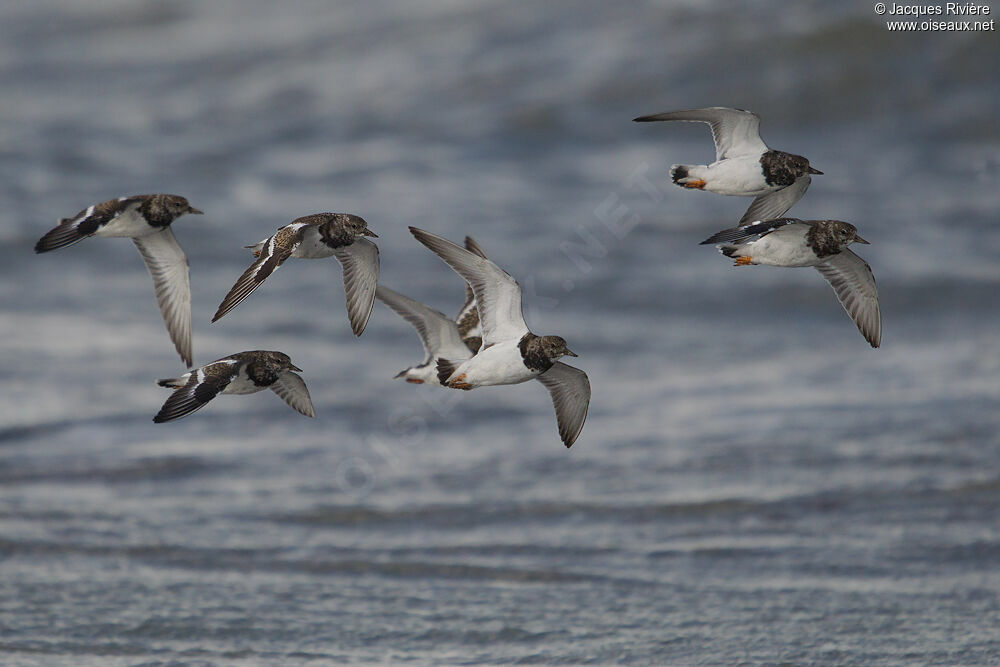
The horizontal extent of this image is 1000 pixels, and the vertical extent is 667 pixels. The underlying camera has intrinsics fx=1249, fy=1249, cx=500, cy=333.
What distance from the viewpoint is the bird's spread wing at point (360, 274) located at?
5070 millimetres

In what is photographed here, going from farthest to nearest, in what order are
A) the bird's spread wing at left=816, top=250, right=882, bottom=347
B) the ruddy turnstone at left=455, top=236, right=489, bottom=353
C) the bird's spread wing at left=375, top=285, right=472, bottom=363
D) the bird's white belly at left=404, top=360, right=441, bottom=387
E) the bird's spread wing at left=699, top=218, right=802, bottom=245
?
the ruddy turnstone at left=455, top=236, right=489, bottom=353 → the bird's spread wing at left=375, top=285, right=472, bottom=363 → the bird's white belly at left=404, top=360, right=441, bottom=387 → the bird's spread wing at left=816, top=250, right=882, bottom=347 → the bird's spread wing at left=699, top=218, right=802, bottom=245

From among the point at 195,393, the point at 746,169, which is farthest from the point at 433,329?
the point at 195,393

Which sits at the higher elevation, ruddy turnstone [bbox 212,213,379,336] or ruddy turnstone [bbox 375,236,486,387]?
ruddy turnstone [bbox 212,213,379,336]

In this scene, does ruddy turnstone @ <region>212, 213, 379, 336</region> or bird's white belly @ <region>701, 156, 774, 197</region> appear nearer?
ruddy turnstone @ <region>212, 213, 379, 336</region>

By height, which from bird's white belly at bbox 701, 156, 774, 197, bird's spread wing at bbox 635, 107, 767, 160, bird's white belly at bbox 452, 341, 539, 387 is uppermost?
bird's spread wing at bbox 635, 107, 767, 160

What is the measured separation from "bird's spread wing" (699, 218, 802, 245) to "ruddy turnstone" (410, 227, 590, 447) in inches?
29.1

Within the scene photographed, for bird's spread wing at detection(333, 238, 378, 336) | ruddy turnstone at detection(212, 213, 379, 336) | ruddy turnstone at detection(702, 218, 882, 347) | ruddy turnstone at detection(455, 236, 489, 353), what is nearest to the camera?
ruddy turnstone at detection(212, 213, 379, 336)

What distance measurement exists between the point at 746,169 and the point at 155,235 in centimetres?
273

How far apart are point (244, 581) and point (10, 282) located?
8125mm

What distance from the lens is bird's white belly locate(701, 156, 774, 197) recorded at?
4.98 meters

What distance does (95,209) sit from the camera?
514cm

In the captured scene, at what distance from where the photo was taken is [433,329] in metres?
6.38

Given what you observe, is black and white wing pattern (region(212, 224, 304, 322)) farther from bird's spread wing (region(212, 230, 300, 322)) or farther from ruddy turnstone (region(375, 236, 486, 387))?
ruddy turnstone (region(375, 236, 486, 387))

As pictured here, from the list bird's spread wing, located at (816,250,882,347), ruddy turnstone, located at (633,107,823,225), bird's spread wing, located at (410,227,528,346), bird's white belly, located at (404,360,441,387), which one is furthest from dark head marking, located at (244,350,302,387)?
bird's spread wing, located at (816,250,882,347)
